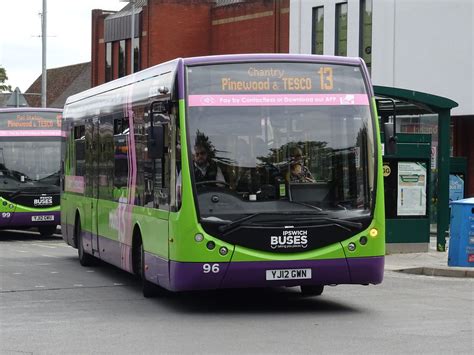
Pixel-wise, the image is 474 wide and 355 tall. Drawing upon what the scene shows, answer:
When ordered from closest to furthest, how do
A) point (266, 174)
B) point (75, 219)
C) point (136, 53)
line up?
point (266, 174), point (75, 219), point (136, 53)

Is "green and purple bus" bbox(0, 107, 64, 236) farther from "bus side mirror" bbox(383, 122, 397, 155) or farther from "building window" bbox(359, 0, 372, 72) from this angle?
"building window" bbox(359, 0, 372, 72)

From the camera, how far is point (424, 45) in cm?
3975

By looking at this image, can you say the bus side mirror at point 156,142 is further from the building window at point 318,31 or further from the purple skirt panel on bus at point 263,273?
the building window at point 318,31

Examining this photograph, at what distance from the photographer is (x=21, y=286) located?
51.5ft

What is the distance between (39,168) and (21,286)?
11.4 metres

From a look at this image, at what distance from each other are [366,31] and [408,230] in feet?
76.8

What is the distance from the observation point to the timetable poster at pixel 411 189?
21141 mm

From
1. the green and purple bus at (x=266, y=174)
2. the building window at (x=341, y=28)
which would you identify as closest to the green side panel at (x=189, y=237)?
the green and purple bus at (x=266, y=174)

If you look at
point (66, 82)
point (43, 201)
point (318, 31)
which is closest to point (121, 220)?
point (43, 201)

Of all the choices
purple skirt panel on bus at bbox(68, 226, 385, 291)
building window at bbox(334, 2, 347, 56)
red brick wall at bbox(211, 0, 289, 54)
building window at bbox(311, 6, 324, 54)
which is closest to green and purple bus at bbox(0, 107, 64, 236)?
purple skirt panel on bus at bbox(68, 226, 385, 291)

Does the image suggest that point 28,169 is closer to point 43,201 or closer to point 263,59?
point 43,201

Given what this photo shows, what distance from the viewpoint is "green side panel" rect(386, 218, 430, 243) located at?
2103 centimetres

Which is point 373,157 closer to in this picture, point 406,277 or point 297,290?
point 297,290

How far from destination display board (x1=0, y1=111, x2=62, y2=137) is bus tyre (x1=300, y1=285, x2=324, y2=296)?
45.0 feet
